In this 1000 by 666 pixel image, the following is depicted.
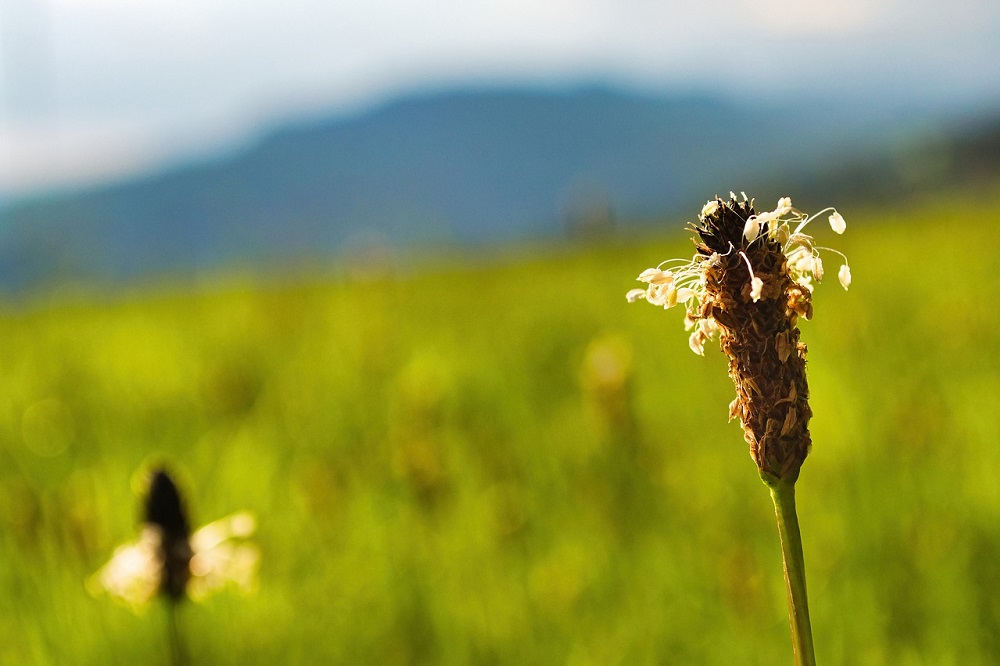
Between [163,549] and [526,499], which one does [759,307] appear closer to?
[163,549]

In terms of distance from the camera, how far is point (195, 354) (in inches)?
268

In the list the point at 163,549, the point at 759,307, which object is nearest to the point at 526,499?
the point at 163,549

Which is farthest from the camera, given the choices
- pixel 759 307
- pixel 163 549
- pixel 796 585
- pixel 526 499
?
pixel 526 499

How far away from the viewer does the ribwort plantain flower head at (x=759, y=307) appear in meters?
0.97

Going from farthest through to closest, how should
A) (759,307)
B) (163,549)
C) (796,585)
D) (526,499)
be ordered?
1. (526,499)
2. (163,549)
3. (759,307)
4. (796,585)

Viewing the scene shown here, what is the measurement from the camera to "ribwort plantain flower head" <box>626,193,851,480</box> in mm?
972

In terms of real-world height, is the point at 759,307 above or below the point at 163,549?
above

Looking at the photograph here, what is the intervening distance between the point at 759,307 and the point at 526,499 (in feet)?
8.58

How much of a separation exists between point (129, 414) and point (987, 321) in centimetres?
484

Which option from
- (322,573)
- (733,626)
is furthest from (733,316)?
(322,573)

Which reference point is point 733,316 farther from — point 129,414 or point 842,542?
point 129,414

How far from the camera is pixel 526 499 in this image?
11.5 ft

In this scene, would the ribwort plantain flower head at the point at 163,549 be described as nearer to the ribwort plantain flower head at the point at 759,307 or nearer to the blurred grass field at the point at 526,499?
the blurred grass field at the point at 526,499

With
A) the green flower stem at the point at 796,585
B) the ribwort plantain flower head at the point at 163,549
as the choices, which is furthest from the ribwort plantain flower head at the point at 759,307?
the ribwort plantain flower head at the point at 163,549
